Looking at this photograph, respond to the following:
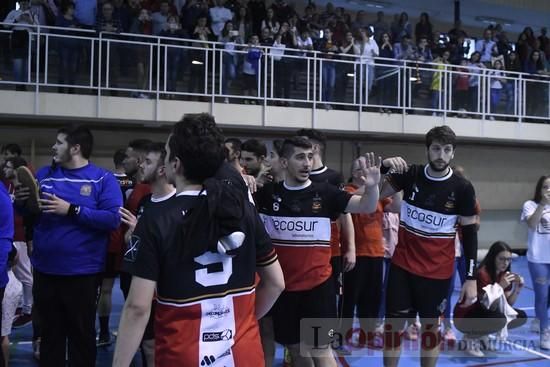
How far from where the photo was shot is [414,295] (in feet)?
13.7

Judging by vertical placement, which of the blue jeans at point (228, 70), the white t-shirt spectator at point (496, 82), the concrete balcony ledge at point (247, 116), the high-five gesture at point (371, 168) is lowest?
the high-five gesture at point (371, 168)

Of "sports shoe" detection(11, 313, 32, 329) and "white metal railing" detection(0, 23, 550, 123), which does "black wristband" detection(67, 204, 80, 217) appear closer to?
"sports shoe" detection(11, 313, 32, 329)

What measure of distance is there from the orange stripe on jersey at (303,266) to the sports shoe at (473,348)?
251 centimetres

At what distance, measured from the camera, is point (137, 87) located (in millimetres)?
9625

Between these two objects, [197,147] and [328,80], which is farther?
[328,80]

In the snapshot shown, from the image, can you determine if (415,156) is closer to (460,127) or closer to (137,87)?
(460,127)

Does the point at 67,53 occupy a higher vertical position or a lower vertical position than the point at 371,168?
higher

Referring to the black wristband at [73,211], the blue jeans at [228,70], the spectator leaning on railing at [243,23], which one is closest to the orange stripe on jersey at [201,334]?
the black wristband at [73,211]

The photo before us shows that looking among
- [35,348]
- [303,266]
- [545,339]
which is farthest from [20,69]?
[545,339]

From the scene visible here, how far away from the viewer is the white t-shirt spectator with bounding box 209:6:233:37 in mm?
11211

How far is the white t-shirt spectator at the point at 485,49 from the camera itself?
47.5 feet

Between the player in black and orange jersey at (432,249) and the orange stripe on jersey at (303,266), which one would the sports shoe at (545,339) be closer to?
the player in black and orange jersey at (432,249)

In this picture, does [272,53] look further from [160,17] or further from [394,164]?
[394,164]

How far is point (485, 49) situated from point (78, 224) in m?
13.6
